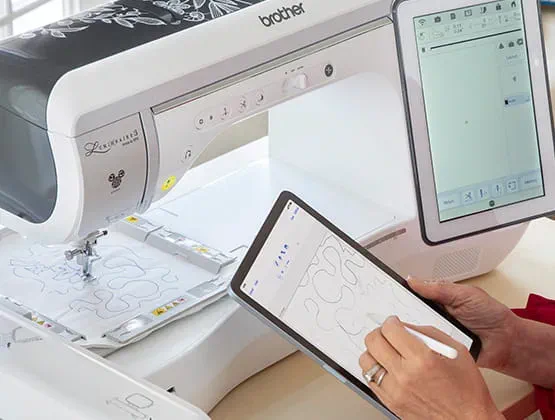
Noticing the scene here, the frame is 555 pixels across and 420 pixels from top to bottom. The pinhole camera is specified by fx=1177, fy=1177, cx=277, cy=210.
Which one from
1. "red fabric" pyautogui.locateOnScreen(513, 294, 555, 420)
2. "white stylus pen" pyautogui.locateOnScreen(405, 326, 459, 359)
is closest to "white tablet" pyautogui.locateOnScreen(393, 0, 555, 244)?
"red fabric" pyautogui.locateOnScreen(513, 294, 555, 420)

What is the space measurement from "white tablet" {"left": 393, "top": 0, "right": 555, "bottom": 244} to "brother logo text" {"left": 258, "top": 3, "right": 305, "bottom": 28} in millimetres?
162

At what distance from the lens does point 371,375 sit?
3.88 ft

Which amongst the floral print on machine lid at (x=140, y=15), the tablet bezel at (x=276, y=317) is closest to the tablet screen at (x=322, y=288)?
the tablet bezel at (x=276, y=317)

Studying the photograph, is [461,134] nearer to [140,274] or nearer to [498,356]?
[498,356]

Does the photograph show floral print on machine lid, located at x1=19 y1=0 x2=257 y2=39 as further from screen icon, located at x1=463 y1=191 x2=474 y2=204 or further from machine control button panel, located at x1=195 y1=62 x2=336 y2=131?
screen icon, located at x1=463 y1=191 x2=474 y2=204

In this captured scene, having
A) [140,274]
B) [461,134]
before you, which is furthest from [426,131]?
[140,274]

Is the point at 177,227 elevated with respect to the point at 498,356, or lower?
elevated

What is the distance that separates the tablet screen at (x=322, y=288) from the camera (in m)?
1.22

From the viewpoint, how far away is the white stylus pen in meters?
1.17

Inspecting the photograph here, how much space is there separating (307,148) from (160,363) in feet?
1.49

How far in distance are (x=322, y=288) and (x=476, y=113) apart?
0.39 m

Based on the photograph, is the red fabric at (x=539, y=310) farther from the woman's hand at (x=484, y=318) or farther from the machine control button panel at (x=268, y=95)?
the machine control button panel at (x=268, y=95)

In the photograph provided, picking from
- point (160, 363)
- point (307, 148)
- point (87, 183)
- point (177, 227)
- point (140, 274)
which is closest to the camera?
point (87, 183)

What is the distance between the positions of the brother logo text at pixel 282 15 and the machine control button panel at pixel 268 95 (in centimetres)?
6
